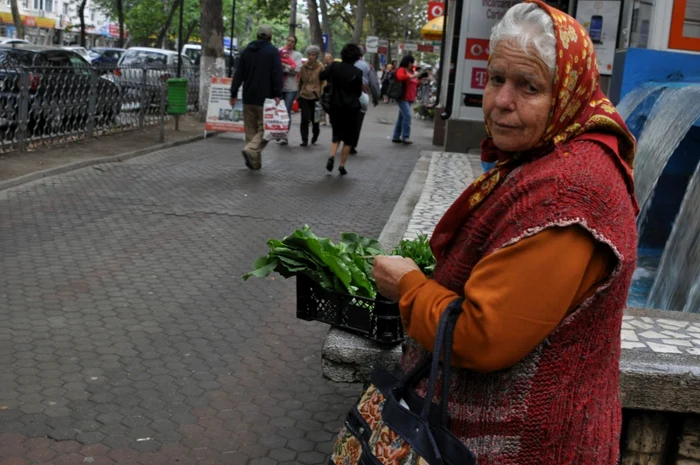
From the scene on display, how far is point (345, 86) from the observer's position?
1381 centimetres

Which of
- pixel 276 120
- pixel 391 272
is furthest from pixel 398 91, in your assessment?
pixel 391 272

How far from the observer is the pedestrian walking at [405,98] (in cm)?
1920

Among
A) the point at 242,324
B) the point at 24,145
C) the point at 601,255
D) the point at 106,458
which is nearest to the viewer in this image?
the point at 601,255

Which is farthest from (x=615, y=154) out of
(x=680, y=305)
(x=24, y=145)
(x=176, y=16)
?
(x=176, y=16)

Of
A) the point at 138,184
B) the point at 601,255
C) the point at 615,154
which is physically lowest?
the point at 138,184

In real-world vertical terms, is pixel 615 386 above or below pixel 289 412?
above

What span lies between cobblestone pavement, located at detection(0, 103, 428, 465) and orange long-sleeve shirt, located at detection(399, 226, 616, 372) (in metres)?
2.43

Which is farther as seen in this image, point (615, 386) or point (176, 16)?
point (176, 16)

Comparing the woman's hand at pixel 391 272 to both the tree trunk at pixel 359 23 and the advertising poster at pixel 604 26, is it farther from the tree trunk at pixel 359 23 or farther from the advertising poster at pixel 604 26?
the tree trunk at pixel 359 23

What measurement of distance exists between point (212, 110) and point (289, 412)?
14113 mm

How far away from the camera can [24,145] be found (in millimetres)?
13719

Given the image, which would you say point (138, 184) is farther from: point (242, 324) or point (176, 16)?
point (176, 16)

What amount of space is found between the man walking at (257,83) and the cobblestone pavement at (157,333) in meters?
2.64

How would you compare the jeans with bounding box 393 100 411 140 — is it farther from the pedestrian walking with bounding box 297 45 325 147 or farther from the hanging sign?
the hanging sign
